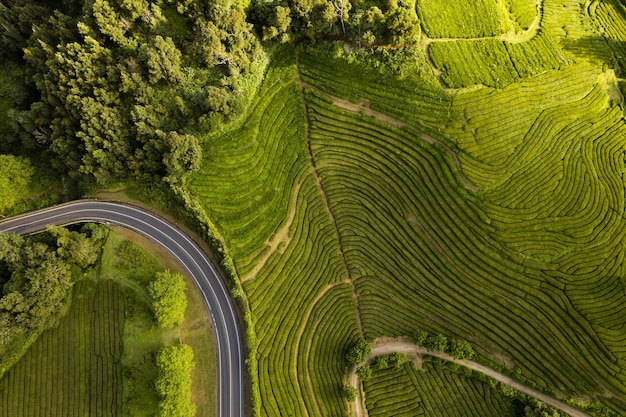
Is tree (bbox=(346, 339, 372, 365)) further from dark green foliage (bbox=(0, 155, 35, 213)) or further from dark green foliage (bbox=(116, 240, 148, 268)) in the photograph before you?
dark green foliage (bbox=(0, 155, 35, 213))

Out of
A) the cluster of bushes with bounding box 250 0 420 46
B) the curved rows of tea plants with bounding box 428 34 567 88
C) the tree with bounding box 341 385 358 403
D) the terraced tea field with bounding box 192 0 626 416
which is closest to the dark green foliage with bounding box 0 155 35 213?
the terraced tea field with bounding box 192 0 626 416

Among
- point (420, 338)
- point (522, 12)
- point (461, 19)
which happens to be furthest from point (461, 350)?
point (522, 12)

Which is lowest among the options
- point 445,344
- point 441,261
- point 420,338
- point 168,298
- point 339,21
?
point 445,344

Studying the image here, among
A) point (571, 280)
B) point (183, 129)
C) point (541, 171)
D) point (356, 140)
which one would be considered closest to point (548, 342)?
point (571, 280)

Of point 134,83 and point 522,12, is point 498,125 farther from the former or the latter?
point 134,83

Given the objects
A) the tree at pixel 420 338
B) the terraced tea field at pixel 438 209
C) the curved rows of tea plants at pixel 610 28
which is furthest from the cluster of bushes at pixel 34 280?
the curved rows of tea plants at pixel 610 28

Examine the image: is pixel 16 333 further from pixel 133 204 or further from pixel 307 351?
pixel 307 351
